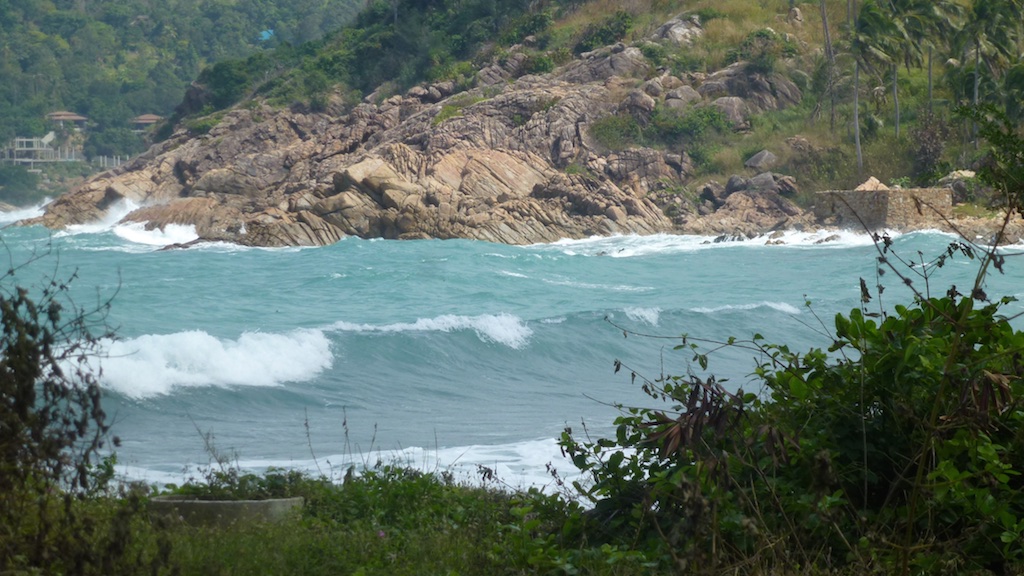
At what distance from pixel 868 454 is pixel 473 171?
127 feet

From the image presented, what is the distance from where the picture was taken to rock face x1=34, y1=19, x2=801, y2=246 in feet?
132

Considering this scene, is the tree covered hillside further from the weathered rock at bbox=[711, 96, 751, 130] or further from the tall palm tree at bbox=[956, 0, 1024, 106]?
the tall palm tree at bbox=[956, 0, 1024, 106]

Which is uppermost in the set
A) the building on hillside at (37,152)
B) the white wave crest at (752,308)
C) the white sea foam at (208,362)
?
the building on hillside at (37,152)

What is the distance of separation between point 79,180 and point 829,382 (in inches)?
3954

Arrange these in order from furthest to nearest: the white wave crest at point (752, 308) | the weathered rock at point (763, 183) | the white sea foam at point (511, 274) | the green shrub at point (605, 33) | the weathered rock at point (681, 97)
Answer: the green shrub at point (605, 33) < the weathered rock at point (681, 97) < the weathered rock at point (763, 183) < the white sea foam at point (511, 274) < the white wave crest at point (752, 308)

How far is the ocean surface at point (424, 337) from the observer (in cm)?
1026

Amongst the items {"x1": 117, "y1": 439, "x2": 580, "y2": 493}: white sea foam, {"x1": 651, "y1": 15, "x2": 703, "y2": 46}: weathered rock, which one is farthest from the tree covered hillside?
{"x1": 117, "y1": 439, "x2": 580, "y2": 493}: white sea foam

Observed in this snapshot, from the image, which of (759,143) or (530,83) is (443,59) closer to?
(530,83)

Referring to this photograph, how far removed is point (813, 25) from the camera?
53.5m

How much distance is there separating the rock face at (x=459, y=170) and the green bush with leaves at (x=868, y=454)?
34763mm

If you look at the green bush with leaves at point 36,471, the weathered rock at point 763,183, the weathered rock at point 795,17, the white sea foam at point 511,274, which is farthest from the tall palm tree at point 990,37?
the green bush with leaves at point 36,471

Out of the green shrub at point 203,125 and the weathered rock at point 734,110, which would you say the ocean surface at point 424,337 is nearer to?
the weathered rock at point 734,110

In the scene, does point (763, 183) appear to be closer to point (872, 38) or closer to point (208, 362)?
point (872, 38)

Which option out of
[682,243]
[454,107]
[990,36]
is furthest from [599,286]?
[454,107]
